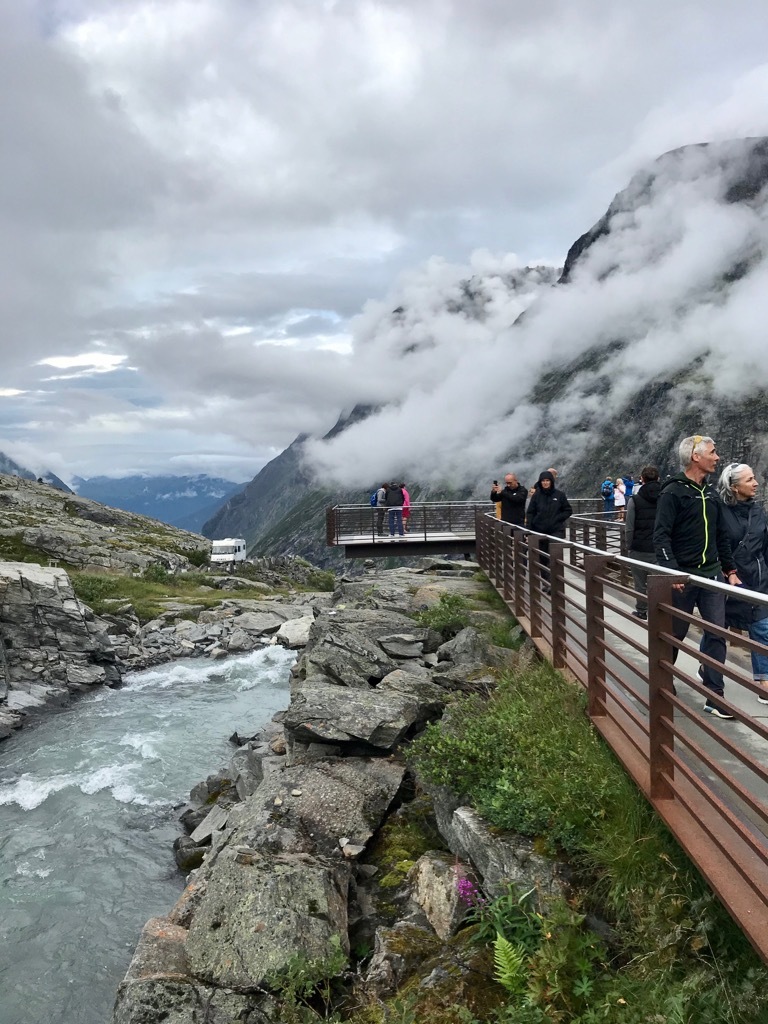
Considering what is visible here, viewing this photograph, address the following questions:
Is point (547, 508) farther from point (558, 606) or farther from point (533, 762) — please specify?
point (533, 762)

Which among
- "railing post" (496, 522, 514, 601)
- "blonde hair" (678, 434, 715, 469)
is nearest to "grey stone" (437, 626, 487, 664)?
"railing post" (496, 522, 514, 601)

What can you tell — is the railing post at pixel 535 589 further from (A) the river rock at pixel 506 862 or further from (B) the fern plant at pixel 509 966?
(B) the fern plant at pixel 509 966

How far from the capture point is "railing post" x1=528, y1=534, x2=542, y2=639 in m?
12.0

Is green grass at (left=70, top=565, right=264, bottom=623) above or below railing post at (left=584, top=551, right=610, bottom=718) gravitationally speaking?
below

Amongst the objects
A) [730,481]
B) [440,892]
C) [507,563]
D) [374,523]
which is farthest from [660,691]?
[374,523]

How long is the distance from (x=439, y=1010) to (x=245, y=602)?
156ft

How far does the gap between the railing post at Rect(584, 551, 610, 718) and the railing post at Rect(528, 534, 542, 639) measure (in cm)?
415

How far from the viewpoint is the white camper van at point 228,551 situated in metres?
80.7

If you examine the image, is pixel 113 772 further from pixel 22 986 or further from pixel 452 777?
pixel 452 777

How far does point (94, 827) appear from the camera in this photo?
16.2 m

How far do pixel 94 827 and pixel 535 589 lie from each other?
40.1 feet

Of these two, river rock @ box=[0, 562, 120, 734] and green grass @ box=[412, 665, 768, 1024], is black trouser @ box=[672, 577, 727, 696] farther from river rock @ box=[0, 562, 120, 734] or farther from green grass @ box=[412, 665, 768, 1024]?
river rock @ box=[0, 562, 120, 734]

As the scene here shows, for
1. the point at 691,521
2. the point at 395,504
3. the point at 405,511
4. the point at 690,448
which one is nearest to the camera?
the point at 691,521

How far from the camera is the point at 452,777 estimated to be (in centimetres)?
749
